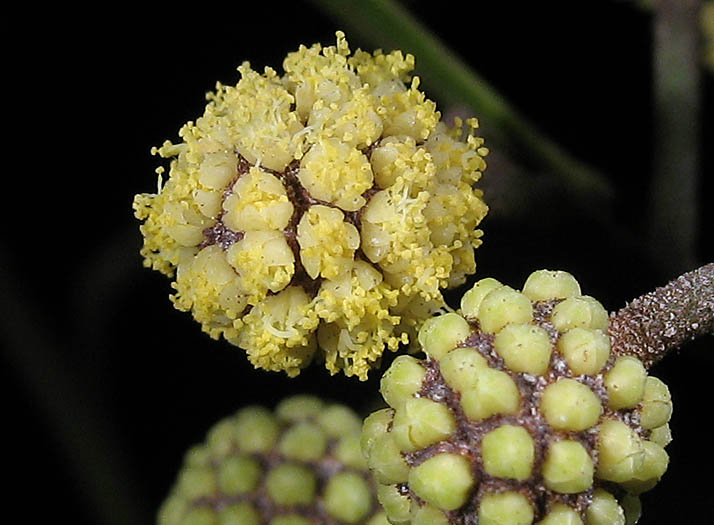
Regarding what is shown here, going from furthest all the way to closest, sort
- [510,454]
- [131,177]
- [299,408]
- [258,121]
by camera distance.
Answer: [131,177] → [299,408] → [258,121] → [510,454]

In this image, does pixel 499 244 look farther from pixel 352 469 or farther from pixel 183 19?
pixel 183 19

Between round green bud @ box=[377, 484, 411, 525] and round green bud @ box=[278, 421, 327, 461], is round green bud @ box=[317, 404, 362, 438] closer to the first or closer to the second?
round green bud @ box=[278, 421, 327, 461]

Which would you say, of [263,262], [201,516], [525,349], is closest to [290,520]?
[201,516]

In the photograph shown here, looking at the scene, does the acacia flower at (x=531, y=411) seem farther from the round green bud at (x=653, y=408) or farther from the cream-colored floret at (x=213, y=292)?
the cream-colored floret at (x=213, y=292)

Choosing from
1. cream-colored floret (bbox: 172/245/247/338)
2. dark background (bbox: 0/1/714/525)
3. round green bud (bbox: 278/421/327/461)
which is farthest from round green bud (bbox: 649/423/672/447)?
dark background (bbox: 0/1/714/525)

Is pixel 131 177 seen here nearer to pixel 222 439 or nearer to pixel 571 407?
pixel 222 439

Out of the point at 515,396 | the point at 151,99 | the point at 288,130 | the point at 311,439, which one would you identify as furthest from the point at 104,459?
the point at 515,396
